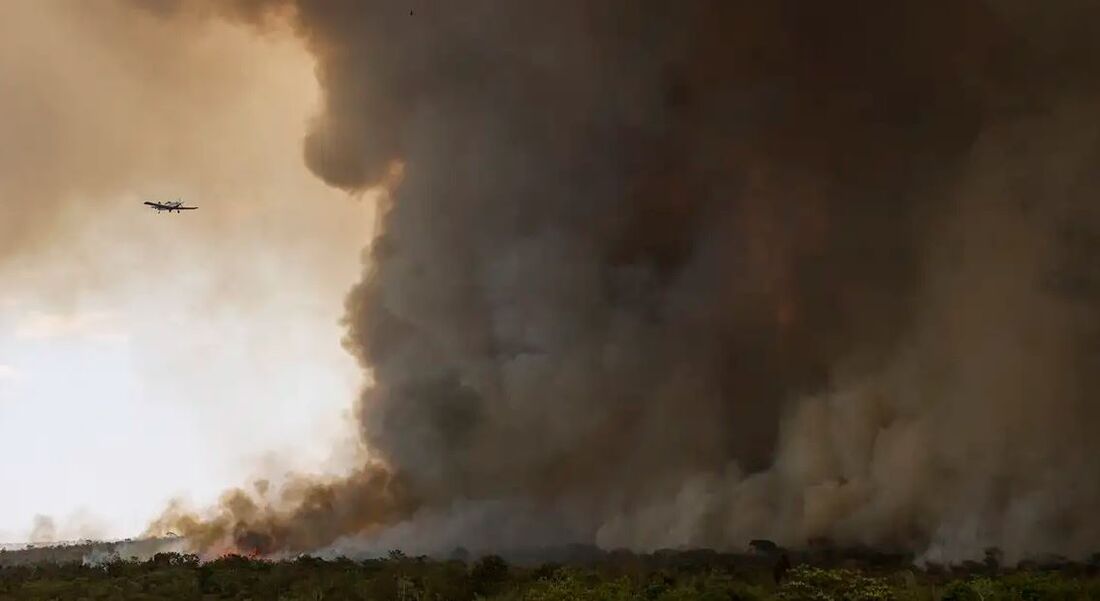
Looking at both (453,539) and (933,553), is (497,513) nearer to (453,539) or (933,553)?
(453,539)

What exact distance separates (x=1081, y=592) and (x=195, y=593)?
4077 centimetres

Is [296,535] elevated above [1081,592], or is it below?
above

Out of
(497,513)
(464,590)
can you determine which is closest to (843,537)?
(497,513)

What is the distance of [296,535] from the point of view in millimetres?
84062

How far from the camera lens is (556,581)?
48844mm

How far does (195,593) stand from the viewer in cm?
5206

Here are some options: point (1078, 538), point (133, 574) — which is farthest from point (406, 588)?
point (1078, 538)

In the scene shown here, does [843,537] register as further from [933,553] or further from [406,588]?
[406,588]

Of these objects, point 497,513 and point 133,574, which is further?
point 497,513

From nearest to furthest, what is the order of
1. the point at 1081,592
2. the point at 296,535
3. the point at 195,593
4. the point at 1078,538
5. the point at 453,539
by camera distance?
the point at 1081,592, the point at 195,593, the point at 1078,538, the point at 453,539, the point at 296,535

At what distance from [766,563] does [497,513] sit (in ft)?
77.4

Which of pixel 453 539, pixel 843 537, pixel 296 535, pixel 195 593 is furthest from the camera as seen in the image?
pixel 296 535

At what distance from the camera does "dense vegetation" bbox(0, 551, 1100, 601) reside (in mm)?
43562

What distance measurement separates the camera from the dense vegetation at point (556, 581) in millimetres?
43562
